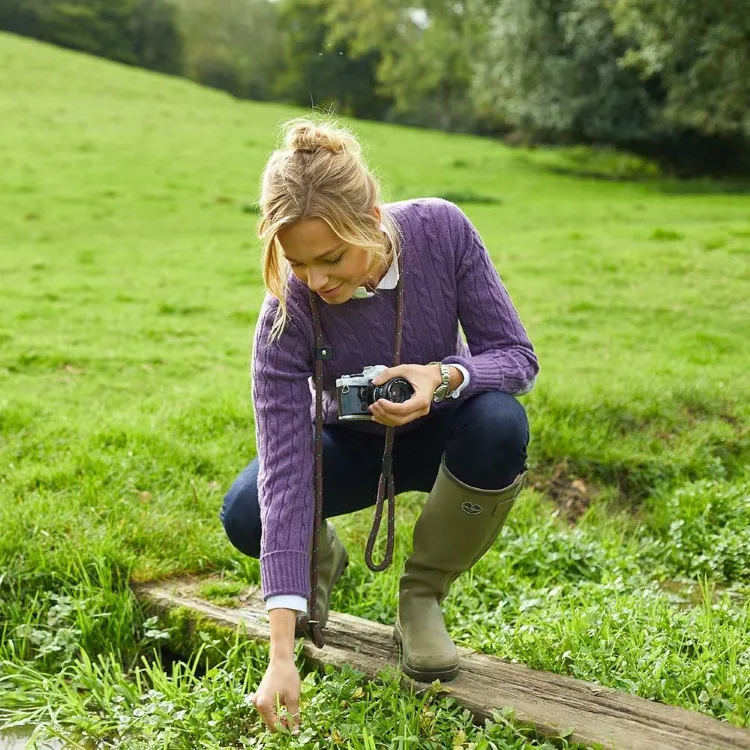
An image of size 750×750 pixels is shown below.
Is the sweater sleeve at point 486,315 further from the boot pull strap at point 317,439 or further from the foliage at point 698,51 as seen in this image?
the foliage at point 698,51

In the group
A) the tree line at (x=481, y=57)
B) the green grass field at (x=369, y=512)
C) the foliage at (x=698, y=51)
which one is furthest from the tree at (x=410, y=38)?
the green grass field at (x=369, y=512)

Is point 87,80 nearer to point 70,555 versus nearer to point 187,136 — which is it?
point 187,136

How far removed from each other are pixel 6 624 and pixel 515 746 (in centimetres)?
189

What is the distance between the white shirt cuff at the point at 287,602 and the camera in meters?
2.51

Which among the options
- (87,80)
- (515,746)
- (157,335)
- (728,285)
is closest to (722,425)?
(515,746)

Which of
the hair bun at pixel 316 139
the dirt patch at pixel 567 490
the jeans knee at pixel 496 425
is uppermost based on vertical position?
the hair bun at pixel 316 139

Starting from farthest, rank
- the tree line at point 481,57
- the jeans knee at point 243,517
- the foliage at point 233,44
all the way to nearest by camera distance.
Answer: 1. the foliage at point 233,44
2. the tree line at point 481,57
3. the jeans knee at point 243,517

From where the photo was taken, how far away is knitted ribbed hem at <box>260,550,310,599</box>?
8.28 feet

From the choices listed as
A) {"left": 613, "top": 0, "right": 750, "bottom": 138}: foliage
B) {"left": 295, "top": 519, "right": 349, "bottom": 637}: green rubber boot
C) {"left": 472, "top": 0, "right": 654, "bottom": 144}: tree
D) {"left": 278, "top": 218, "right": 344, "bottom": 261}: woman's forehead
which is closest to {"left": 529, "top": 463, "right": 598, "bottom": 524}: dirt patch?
{"left": 295, "top": 519, "right": 349, "bottom": 637}: green rubber boot

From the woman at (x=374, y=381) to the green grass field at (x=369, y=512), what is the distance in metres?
0.36

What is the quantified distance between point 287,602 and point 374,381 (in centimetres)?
64

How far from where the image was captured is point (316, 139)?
8.42ft

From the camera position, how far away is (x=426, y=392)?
264 centimetres

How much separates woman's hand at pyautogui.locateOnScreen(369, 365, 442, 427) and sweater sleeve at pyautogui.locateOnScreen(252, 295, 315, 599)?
268 millimetres
